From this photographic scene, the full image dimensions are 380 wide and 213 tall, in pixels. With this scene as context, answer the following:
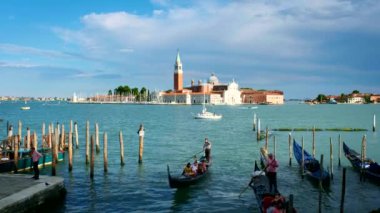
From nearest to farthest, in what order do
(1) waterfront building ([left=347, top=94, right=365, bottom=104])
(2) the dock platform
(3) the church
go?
(2) the dock platform < (3) the church < (1) waterfront building ([left=347, top=94, right=365, bottom=104])

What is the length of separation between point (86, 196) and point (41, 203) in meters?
2.01

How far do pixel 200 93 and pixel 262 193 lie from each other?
433 feet

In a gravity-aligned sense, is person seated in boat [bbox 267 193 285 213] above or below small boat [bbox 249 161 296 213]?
above

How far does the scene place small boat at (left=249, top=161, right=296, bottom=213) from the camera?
31.6 ft

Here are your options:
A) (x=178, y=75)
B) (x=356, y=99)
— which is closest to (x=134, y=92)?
(x=178, y=75)

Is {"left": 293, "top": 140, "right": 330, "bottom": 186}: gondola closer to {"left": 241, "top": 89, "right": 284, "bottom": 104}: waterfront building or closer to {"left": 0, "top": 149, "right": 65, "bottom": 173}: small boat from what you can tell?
{"left": 0, "top": 149, "right": 65, "bottom": 173}: small boat

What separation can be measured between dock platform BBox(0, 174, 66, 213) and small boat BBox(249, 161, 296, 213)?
16.9 ft

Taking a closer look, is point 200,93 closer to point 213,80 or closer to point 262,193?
point 213,80

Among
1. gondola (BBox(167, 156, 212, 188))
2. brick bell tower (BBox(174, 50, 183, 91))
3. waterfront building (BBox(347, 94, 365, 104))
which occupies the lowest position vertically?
gondola (BBox(167, 156, 212, 188))

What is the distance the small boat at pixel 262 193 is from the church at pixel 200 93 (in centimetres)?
12637

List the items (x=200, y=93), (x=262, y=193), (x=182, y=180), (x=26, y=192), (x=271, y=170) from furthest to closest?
(x=200, y=93), (x=182, y=180), (x=271, y=170), (x=262, y=193), (x=26, y=192)

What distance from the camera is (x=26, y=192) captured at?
1035 cm

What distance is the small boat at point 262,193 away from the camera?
9.64 m

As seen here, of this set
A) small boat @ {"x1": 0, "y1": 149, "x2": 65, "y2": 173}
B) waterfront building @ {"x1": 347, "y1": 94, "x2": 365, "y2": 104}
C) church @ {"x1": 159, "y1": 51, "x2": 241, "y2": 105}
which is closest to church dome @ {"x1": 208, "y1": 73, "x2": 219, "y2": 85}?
church @ {"x1": 159, "y1": 51, "x2": 241, "y2": 105}
